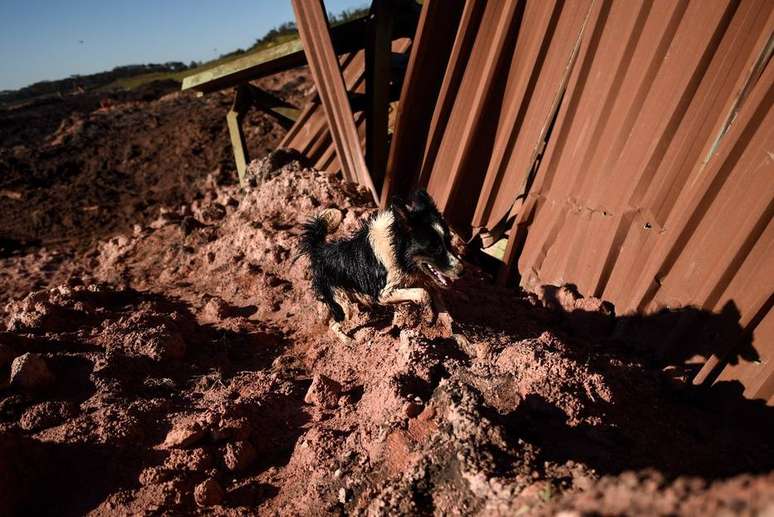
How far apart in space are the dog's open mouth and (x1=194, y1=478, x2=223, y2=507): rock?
2209mm

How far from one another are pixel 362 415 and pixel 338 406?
30 centimetres

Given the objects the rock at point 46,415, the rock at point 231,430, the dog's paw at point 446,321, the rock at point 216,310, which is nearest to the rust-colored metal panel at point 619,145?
the dog's paw at point 446,321

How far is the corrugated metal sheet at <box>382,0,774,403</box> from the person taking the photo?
2.89m

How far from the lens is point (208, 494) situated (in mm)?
2387

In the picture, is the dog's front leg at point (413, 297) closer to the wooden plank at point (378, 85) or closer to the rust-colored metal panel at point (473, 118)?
the rust-colored metal panel at point (473, 118)

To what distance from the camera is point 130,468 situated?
264 cm

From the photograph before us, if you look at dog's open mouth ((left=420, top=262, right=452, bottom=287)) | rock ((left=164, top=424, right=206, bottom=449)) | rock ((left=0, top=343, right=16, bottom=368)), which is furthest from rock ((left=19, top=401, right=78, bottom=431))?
dog's open mouth ((left=420, top=262, right=452, bottom=287))

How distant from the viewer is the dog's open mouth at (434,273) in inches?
154

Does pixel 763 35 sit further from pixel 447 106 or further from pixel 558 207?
pixel 447 106

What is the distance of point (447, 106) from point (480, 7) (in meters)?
0.93

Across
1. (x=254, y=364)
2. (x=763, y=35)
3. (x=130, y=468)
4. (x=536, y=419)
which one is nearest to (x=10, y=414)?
(x=130, y=468)

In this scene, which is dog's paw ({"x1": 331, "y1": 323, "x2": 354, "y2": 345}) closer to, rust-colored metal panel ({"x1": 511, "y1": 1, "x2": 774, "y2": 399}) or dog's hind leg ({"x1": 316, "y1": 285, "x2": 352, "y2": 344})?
dog's hind leg ({"x1": 316, "y1": 285, "x2": 352, "y2": 344})

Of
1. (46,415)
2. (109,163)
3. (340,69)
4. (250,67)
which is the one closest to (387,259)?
(340,69)

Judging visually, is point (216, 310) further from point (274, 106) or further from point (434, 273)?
point (274, 106)
